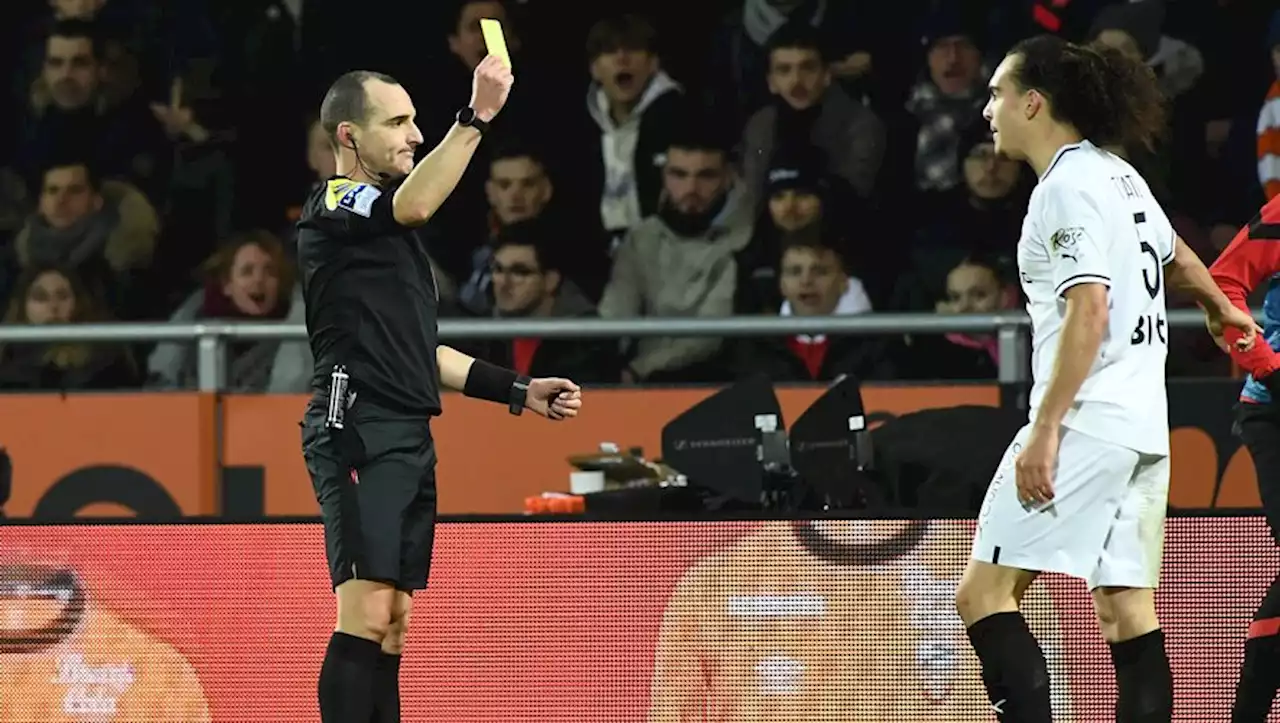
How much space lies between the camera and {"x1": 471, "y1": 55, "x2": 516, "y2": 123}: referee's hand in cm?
487

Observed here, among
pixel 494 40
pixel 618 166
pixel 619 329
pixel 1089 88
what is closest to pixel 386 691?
pixel 494 40

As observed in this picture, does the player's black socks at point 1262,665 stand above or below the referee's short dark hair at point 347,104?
below

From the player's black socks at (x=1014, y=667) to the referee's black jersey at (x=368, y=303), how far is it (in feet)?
4.80

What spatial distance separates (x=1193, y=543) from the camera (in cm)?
566

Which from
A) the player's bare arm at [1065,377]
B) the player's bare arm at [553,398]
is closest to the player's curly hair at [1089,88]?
the player's bare arm at [1065,377]

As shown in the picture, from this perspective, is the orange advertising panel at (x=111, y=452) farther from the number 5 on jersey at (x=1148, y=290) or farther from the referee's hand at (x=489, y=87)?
the number 5 on jersey at (x=1148, y=290)

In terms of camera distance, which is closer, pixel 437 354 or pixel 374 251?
pixel 374 251

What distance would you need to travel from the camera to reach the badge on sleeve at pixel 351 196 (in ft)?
16.6

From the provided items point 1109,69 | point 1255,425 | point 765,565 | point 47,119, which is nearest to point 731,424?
point 765,565

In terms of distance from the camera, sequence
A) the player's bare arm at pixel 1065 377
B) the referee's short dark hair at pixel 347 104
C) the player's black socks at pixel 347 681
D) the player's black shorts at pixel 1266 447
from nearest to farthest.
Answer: the player's bare arm at pixel 1065 377, the player's black socks at pixel 347 681, the referee's short dark hair at pixel 347 104, the player's black shorts at pixel 1266 447

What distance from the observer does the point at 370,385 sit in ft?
16.8

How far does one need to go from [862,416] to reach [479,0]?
3805mm

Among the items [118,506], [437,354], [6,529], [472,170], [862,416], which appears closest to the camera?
[437,354]

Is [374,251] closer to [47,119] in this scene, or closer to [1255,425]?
[1255,425]
